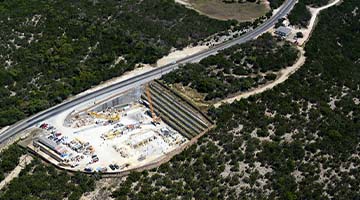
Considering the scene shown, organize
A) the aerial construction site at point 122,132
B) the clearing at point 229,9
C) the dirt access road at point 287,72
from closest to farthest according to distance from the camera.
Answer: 1. the aerial construction site at point 122,132
2. the dirt access road at point 287,72
3. the clearing at point 229,9

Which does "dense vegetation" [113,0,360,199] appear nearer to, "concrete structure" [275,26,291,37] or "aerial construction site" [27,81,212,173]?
"aerial construction site" [27,81,212,173]

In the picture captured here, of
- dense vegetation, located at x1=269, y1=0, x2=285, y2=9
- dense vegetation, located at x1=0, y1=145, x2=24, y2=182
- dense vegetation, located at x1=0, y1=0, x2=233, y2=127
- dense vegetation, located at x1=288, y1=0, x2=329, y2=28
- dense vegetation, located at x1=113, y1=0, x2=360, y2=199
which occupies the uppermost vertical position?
dense vegetation, located at x1=0, y1=0, x2=233, y2=127

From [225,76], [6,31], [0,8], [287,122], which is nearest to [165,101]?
[225,76]

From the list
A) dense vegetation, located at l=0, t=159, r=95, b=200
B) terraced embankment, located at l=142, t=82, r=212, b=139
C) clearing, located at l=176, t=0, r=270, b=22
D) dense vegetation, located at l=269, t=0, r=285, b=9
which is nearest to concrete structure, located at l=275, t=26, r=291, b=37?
clearing, located at l=176, t=0, r=270, b=22

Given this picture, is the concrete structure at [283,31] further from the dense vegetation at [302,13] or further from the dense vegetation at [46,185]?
the dense vegetation at [46,185]

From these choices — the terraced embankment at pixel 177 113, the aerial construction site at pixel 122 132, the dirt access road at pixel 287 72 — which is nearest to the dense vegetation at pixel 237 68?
the dirt access road at pixel 287 72
